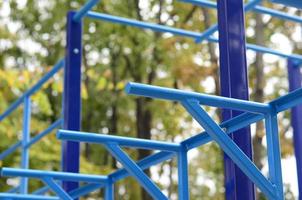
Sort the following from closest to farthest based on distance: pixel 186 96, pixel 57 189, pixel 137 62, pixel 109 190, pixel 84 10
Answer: pixel 186 96
pixel 57 189
pixel 109 190
pixel 84 10
pixel 137 62

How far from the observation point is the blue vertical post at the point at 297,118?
311cm

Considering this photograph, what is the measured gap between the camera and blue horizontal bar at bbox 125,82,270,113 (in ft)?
5.05

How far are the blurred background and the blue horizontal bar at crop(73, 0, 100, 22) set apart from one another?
198 inches

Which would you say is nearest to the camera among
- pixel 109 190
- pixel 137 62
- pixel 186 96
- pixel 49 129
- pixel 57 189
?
pixel 186 96

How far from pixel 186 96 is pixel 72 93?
1933 millimetres

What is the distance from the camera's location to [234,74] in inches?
84.1

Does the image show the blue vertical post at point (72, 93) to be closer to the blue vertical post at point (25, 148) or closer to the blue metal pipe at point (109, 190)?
the blue metal pipe at point (109, 190)

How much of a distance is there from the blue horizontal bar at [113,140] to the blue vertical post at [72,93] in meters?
1.14

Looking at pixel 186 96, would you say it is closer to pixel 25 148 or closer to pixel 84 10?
pixel 84 10

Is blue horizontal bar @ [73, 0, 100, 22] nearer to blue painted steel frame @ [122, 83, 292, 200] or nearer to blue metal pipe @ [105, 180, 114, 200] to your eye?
blue metal pipe @ [105, 180, 114, 200]

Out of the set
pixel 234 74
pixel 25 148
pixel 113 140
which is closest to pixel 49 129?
pixel 25 148

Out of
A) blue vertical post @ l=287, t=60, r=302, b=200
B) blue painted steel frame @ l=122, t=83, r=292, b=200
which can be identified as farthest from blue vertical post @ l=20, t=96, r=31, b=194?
blue painted steel frame @ l=122, t=83, r=292, b=200

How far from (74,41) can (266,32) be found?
701cm

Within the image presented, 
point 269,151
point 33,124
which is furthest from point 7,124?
→ point 269,151
